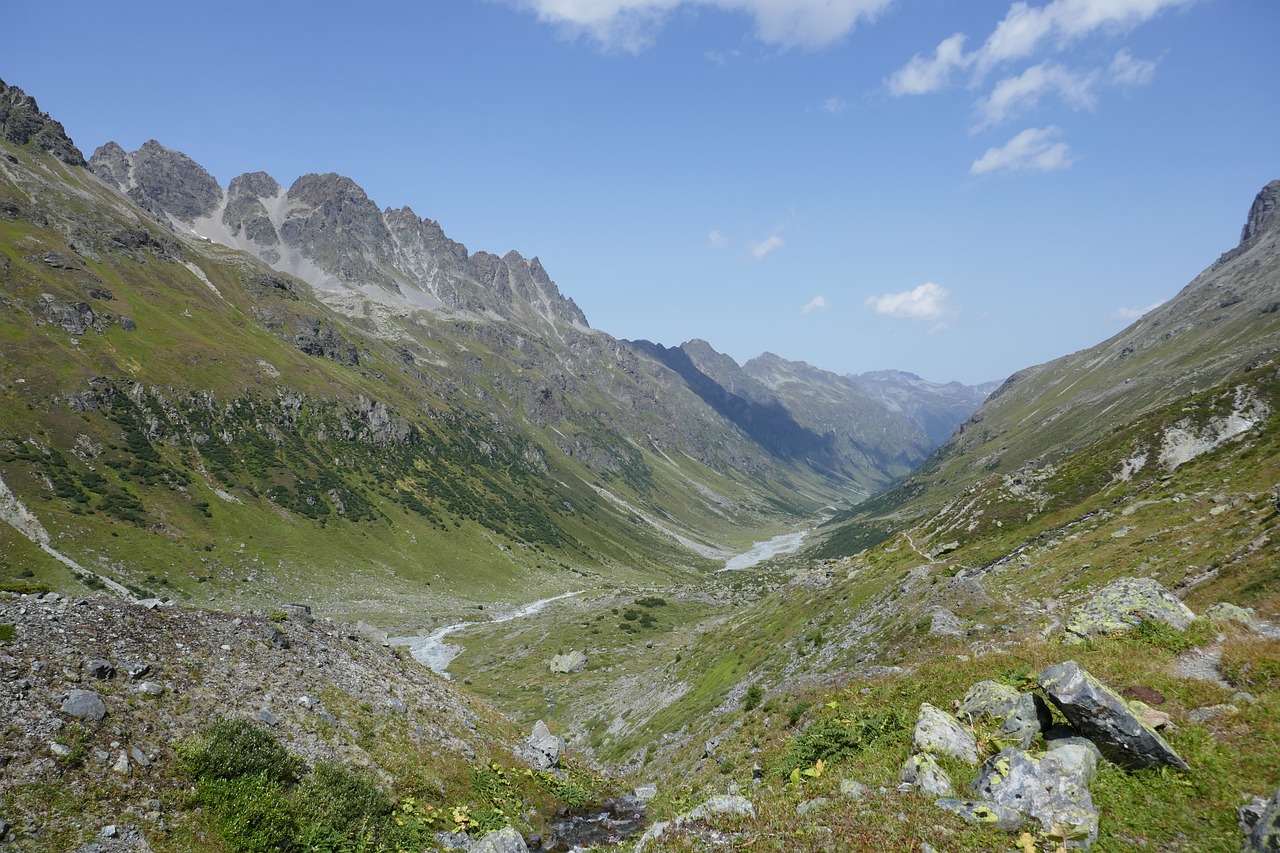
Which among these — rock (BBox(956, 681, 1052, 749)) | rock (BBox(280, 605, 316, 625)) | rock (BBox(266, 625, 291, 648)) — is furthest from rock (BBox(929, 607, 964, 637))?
rock (BBox(280, 605, 316, 625))

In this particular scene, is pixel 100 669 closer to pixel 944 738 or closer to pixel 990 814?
pixel 990 814

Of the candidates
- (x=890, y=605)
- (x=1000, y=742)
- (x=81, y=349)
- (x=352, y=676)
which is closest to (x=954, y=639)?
(x=890, y=605)

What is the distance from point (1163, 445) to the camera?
6875 centimetres

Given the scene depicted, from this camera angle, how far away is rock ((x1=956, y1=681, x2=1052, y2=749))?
16016mm

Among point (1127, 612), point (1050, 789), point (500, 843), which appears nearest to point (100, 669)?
point (500, 843)

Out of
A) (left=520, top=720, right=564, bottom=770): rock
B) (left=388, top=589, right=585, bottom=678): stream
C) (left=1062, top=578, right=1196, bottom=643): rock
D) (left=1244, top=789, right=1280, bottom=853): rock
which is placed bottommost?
(left=388, top=589, right=585, bottom=678): stream

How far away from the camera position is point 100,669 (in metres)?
Result: 19.6

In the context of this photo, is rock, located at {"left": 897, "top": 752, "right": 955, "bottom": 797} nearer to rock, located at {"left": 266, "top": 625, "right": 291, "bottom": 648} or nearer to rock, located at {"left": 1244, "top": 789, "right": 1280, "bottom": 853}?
rock, located at {"left": 1244, "top": 789, "right": 1280, "bottom": 853}

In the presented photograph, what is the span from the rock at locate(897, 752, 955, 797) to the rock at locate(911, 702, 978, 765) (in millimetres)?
548

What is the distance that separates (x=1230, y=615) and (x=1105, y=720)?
12.3 m

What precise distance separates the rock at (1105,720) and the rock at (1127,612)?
873cm

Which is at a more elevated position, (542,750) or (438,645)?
(542,750)

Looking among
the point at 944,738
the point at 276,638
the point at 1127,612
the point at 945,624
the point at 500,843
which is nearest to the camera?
the point at 944,738

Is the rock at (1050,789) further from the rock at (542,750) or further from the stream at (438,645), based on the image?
the stream at (438,645)
